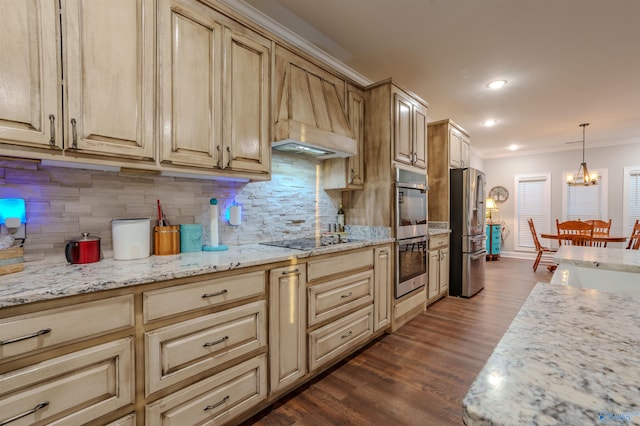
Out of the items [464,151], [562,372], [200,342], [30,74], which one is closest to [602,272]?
[562,372]

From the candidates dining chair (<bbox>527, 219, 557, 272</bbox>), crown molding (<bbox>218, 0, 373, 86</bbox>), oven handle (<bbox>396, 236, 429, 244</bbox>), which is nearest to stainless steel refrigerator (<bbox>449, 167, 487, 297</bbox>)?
oven handle (<bbox>396, 236, 429, 244</bbox>)

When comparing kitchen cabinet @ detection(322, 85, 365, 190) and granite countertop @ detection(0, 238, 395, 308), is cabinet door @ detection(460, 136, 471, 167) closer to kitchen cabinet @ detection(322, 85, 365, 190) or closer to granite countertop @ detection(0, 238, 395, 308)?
kitchen cabinet @ detection(322, 85, 365, 190)

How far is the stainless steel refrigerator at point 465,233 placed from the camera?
156 inches

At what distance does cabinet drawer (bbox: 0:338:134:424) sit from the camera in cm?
101

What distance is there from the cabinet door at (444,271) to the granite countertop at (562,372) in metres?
3.25

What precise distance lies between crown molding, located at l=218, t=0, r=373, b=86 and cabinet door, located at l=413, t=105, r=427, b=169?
81cm

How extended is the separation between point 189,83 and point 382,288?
2.23 m

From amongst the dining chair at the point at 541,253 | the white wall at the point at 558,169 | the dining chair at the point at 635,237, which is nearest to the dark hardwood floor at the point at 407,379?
the dining chair at the point at 541,253

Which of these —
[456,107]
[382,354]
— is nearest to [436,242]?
[382,354]

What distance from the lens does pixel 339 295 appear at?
2240 mm

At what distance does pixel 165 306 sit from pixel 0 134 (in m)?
0.96

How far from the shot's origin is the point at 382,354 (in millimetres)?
2486

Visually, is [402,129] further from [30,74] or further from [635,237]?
[635,237]

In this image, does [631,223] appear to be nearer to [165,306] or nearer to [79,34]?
[165,306]
